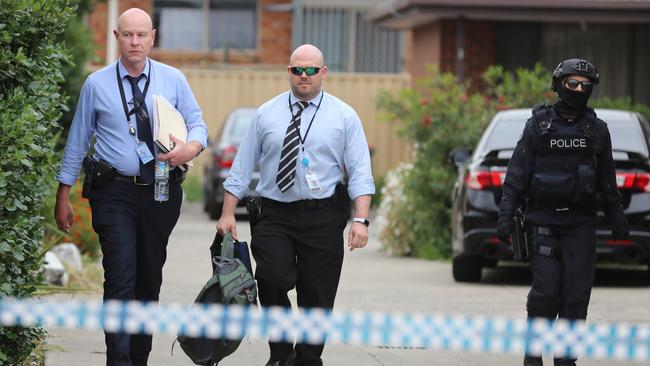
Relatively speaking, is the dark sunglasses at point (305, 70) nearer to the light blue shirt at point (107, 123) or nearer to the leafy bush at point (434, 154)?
the light blue shirt at point (107, 123)

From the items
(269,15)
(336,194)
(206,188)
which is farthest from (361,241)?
(269,15)

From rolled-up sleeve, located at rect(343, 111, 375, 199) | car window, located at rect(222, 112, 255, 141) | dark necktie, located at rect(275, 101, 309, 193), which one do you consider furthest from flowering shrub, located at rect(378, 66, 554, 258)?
dark necktie, located at rect(275, 101, 309, 193)

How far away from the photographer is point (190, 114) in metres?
7.69

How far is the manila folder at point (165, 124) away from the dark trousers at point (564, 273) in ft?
6.69

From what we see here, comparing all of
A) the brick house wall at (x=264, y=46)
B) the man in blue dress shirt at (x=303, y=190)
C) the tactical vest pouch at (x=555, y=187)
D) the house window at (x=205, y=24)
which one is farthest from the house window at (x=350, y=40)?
the man in blue dress shirt at (x=303, y=190)

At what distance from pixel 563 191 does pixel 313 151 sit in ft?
4.61

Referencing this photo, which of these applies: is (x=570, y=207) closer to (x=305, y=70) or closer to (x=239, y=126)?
(x=305, y=70)

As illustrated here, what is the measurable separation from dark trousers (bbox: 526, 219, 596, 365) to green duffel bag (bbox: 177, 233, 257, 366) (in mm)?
1738

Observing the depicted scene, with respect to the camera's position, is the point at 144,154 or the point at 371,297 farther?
the point at 371,297

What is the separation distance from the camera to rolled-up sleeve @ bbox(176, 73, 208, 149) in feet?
25.0

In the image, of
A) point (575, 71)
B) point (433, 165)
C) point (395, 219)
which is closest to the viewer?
point (575, 71)

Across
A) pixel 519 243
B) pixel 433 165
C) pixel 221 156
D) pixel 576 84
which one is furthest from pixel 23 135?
pixel 221 156

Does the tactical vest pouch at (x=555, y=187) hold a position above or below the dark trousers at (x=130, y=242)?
above

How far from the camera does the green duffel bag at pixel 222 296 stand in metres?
6.98
